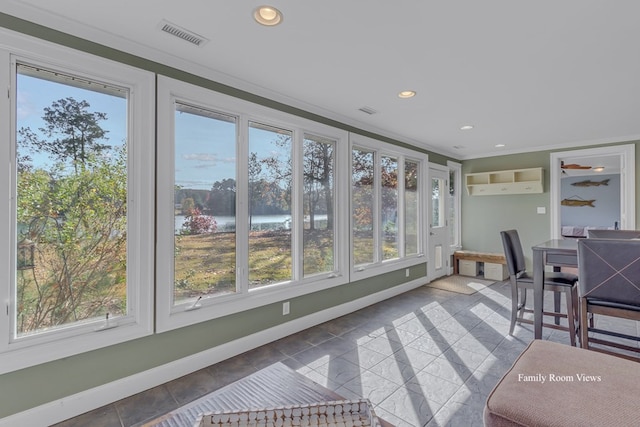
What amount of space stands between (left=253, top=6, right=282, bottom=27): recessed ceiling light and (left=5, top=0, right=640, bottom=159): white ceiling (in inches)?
1.5

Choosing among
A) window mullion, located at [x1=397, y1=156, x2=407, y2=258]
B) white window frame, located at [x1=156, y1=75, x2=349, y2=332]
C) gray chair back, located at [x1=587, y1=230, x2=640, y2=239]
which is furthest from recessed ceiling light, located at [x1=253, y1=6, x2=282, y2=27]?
gray chair back, located at [x1=587, y1=230, x2=640, y2=239]

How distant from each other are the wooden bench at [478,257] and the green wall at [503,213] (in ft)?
1.17

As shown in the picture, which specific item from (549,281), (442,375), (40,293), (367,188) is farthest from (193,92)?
(549,281)

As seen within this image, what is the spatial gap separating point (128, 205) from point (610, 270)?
324cm

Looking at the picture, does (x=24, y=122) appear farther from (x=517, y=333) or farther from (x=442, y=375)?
(x=517, y=333)

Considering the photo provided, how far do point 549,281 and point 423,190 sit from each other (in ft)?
8.57

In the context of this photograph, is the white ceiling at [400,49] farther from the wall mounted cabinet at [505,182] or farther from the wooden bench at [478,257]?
the wooden bench at [478,257]

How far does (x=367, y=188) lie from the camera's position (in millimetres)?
4090

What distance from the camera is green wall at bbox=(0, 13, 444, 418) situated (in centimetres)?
173

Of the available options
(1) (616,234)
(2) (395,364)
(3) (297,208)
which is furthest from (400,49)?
(1) (616,234)

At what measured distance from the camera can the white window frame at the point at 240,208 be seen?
7.30ft

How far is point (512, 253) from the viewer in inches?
115

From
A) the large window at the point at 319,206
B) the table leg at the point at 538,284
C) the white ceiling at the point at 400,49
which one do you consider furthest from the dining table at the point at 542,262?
the large window at the point at 319,206

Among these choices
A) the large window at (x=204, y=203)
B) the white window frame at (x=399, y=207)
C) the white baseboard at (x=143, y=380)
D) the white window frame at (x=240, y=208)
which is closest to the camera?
the white baseboard at (x=143, y=380)
